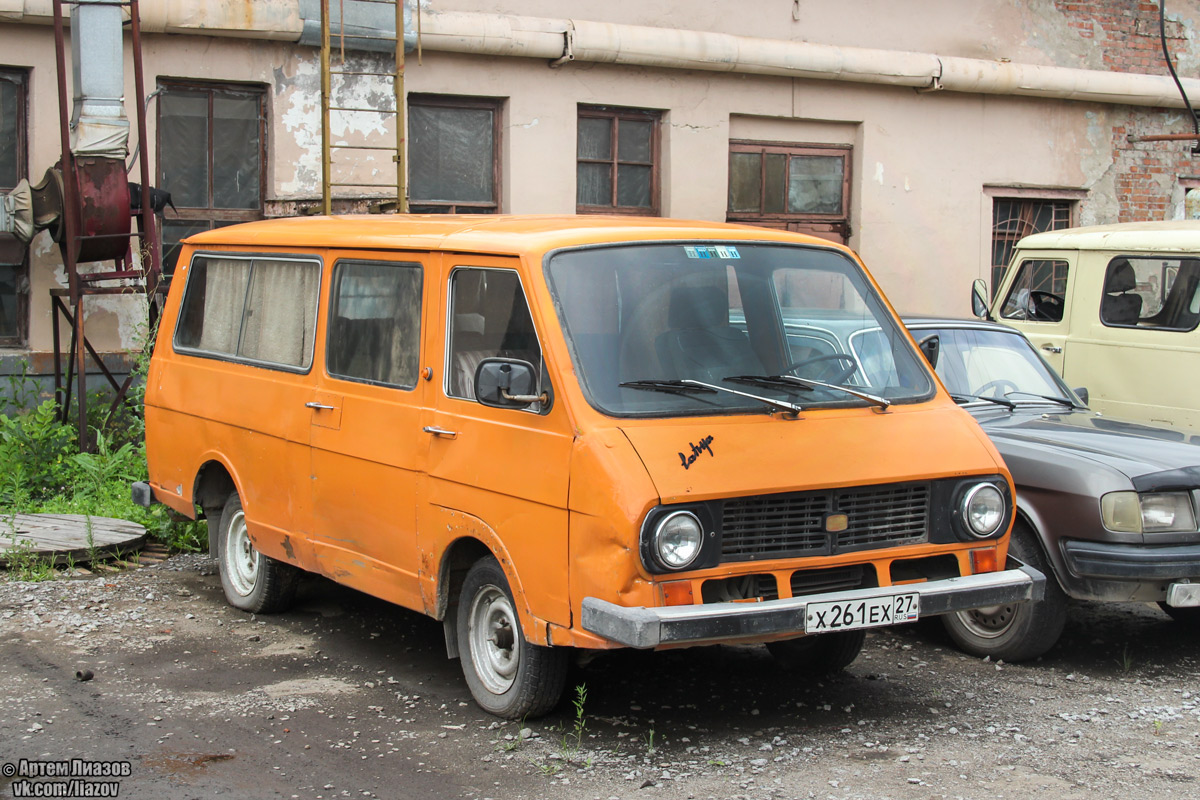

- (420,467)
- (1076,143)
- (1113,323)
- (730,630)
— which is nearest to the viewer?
(730,630)

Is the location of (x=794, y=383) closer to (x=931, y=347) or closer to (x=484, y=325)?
(x=484, y=325)

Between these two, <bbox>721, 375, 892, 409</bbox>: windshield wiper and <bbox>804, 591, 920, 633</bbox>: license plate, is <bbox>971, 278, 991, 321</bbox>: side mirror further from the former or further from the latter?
<bbox>804, 591, 920, 633</bbox>: license plate

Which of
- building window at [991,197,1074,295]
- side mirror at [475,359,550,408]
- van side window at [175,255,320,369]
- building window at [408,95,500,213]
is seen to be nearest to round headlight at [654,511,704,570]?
side mirror at [475,359,550,408]

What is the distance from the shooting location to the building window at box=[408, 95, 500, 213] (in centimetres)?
1195

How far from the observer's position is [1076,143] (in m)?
15.0

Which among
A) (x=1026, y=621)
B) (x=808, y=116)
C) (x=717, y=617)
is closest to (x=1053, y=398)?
(x=1026, y=621)

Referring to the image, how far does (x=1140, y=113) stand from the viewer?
15.3 meters

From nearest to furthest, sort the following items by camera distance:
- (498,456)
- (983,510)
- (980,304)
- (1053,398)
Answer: (498,456)
(983,510)
(1053,398)
(980,304)

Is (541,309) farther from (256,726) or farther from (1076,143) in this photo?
(1076,143)

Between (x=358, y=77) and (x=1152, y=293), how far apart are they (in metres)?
6.76

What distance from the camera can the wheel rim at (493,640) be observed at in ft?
16.9

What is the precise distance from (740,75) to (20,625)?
8.97 meters

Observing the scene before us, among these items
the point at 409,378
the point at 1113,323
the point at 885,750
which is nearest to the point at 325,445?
the point at 409,378

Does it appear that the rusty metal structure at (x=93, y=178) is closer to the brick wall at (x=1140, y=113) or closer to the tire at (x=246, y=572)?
the tire at (x=246, y=572)
